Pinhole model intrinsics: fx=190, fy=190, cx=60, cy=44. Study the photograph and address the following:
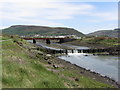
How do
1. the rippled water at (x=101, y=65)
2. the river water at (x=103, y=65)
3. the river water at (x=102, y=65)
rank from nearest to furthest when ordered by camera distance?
1. the river water at (x=103, y=65)
2. the river water at (x=102, y=65)
3. the rippled water at (x=101, y=65)

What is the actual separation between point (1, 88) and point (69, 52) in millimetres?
83072

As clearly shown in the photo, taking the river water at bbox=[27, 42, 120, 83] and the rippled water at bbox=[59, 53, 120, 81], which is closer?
the river water at bbox=[27, 42, 120, 83]

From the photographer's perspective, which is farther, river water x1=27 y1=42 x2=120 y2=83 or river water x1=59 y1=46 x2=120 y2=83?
river water x1=59 y1=46 x2=120 y2=83

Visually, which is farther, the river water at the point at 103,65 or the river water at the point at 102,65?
the river water at the point at 102,65

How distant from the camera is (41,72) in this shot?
28.1m

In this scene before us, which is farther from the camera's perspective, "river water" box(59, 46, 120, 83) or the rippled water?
the rippled water

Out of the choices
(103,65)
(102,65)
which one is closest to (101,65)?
(102,65)

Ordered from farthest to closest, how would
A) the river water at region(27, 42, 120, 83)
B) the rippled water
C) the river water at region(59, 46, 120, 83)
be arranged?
1. the rippled water
2. the river water at region(59, 46, 120, 83)
3. the river water at region(27, 42, 120, 83)

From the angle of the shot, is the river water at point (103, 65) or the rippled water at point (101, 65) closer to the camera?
the river water at point (103, 65)

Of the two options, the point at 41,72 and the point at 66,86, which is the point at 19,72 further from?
the point at 66,86

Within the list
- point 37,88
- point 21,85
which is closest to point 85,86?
point 37,88

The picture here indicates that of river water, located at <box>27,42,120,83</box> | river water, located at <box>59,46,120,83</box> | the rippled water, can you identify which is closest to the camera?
river water, located at <box>27,42,120,83</box>

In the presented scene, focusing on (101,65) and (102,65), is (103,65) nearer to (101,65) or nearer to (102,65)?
(102,65)

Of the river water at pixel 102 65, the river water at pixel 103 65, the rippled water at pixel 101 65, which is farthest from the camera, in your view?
the rippled water at pixel 101 65
